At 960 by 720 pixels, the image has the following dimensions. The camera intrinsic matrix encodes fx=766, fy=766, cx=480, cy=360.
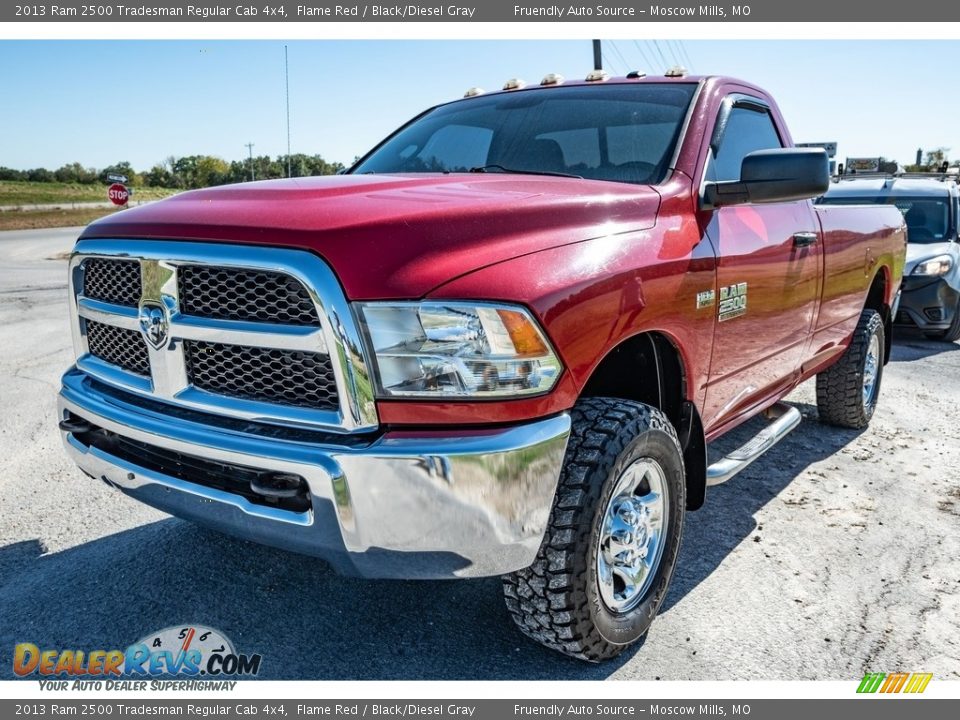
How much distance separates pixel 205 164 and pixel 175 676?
97339mm

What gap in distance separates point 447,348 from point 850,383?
3.86 m

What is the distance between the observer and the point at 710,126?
315cm

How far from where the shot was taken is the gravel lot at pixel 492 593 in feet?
8.09

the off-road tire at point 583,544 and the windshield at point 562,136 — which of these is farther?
the windshield at point 562,136

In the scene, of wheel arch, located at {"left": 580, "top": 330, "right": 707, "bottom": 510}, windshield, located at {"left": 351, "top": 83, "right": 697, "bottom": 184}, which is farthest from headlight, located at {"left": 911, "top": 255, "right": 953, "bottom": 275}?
wheel arch, located at {"left": 580, "top": 330, "right": 707, "bottom": 510}

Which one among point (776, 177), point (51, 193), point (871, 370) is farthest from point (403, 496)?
point (51, 193)

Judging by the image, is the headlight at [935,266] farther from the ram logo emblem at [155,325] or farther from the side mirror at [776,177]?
the ram logo emblem at [155,325]

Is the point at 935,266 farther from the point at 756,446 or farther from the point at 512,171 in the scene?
the point at 512,171

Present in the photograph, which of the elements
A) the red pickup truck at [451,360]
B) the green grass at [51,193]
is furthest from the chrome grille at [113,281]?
the green grass at [51,193]

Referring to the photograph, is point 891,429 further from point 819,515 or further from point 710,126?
point 710,126

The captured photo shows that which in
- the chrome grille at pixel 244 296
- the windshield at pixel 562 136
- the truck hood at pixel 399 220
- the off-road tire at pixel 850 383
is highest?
the windshield at pixel 562 136

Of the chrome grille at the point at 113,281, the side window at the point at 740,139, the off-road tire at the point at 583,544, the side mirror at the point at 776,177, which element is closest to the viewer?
the off-road tire at the point at 583,544

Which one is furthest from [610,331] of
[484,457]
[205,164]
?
[205,164]

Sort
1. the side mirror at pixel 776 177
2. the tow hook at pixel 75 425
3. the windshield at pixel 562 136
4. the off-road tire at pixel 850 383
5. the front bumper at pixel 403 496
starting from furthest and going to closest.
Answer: the off-road tire at pixel 850 383
the windshield at pixel 562 136
the side mirror at pixel 776 177
the tow hook at pixel 75 425
the front bumper at pixel 403 496
